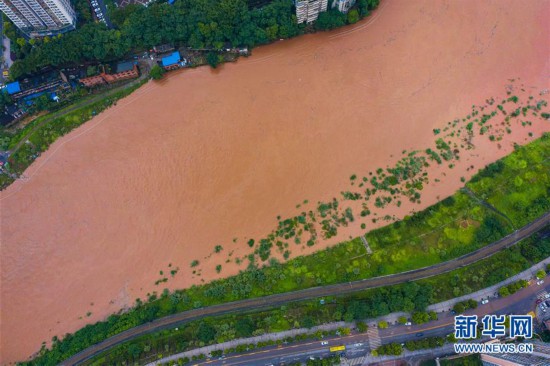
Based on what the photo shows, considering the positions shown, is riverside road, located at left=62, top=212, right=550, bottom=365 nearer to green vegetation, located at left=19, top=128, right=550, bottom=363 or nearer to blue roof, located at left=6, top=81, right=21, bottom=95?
green vegetation, located at left=19, top=128, right=550, bottom=363

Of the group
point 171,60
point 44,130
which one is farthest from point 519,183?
point 44,130

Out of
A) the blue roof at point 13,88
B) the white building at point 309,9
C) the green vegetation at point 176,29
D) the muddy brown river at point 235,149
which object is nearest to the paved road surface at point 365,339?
the muddy brown river at point 235,149

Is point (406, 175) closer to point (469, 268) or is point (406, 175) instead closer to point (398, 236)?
point (398, 236)

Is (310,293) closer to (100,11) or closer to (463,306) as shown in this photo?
(463,306)

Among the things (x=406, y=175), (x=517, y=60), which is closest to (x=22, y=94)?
(x=406, y=175)

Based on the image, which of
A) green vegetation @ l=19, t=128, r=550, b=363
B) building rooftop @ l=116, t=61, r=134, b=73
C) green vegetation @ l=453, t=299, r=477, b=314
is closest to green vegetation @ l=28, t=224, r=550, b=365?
green vegetation @ l=19, t=128, r=550, b=363

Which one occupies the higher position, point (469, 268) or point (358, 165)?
point (358, 165)

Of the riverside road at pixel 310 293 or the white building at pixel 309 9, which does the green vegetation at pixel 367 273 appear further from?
the white building at pixel 309 9
